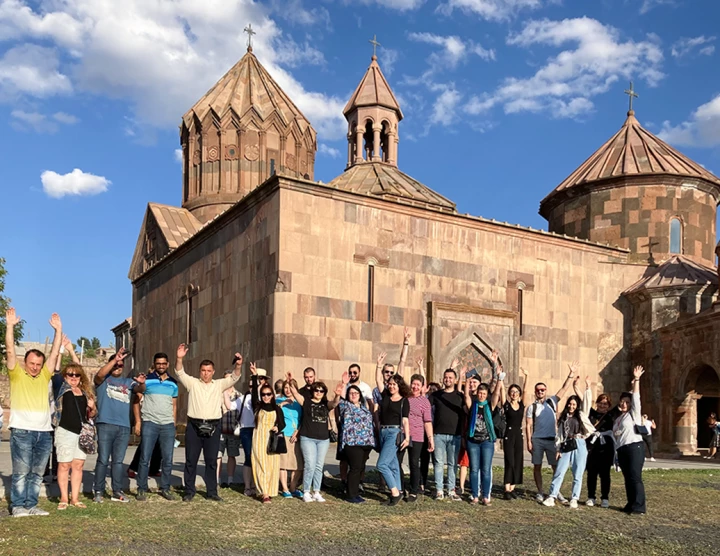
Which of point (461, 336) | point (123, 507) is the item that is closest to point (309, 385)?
point (123, 507)

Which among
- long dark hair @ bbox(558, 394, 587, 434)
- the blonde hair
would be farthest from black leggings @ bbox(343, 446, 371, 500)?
the blonde hair

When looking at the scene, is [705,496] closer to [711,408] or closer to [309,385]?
[309,385]

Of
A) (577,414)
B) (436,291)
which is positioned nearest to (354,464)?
(577,414)

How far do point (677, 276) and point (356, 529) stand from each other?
56.0ft

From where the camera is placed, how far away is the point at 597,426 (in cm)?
917

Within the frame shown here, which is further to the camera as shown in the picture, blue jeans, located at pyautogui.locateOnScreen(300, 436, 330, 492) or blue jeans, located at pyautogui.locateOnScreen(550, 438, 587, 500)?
blue jeans, located at pyautogui.locateOnScreen(550, 438, 587, 500)

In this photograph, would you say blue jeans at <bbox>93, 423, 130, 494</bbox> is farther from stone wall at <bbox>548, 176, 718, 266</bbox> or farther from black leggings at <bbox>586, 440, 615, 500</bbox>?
stone wall at <bbox>548, 176, 718, 266</bbox>

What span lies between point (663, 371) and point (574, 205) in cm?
684

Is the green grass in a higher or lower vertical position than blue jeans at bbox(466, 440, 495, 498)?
lower

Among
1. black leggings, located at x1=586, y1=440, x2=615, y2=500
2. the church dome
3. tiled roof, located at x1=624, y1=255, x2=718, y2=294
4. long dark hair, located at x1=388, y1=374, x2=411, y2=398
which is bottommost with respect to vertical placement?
black leggings, located at x1=586, y1=440, x2=615, y2=500

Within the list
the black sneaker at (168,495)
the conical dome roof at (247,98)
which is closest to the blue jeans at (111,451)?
the black sneaker at (168,495)

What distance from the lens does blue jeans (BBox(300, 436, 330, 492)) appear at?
340 inches

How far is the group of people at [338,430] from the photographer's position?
804cm

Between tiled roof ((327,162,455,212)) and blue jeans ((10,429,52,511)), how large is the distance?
16.3 meters
